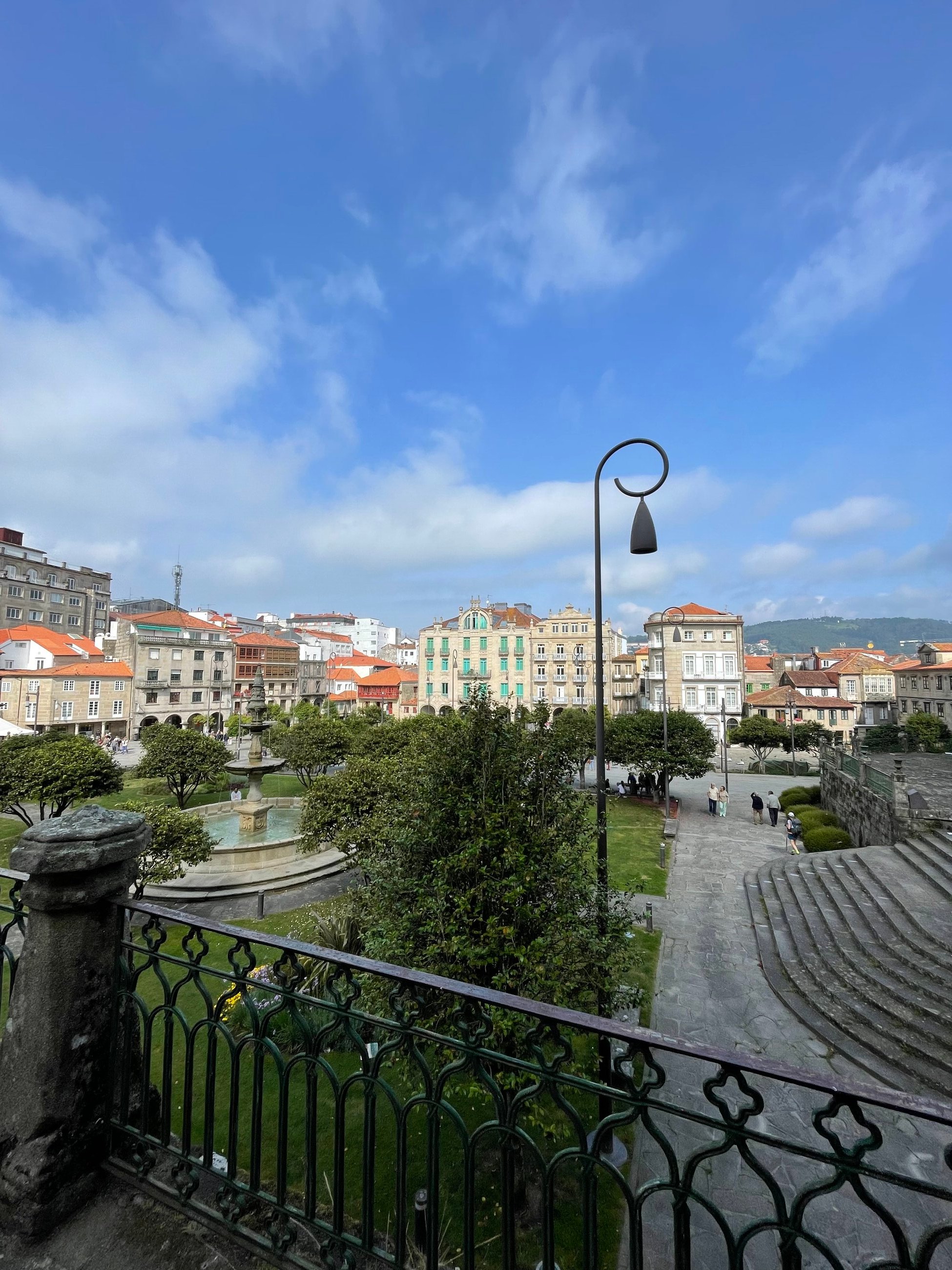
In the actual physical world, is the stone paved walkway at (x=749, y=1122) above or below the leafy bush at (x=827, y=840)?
below

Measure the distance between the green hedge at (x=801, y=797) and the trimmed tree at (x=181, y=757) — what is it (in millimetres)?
23435

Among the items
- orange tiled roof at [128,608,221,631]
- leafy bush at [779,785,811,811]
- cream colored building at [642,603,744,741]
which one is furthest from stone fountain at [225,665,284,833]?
orange tiled roof at [128,608,221,631]

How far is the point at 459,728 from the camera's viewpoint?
22.2 feet

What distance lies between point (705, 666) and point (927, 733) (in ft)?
54.4

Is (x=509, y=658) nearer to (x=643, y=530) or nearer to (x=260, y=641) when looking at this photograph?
(x=260, y=641)

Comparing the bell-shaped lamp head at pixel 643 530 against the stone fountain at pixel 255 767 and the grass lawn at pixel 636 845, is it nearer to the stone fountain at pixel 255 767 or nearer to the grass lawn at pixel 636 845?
the grass lawn at pixel 636 845

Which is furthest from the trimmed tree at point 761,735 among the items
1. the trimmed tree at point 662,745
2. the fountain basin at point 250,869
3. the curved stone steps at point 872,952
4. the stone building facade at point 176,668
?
the stone building facade at point 176,668

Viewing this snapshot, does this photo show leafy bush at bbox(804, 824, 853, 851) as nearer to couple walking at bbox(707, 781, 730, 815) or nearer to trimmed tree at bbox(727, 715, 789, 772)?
couple walking at bbox(707, 781, 730, 815)

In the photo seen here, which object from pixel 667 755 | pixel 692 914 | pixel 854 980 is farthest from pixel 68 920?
pixel 667 755

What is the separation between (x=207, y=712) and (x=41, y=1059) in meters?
57.8

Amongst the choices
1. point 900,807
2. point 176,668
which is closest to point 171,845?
point 900,807

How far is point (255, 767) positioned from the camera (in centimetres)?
1759

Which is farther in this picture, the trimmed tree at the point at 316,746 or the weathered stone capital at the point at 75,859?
the trimmed tree at the point at 316,746

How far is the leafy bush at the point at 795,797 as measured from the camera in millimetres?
25281
